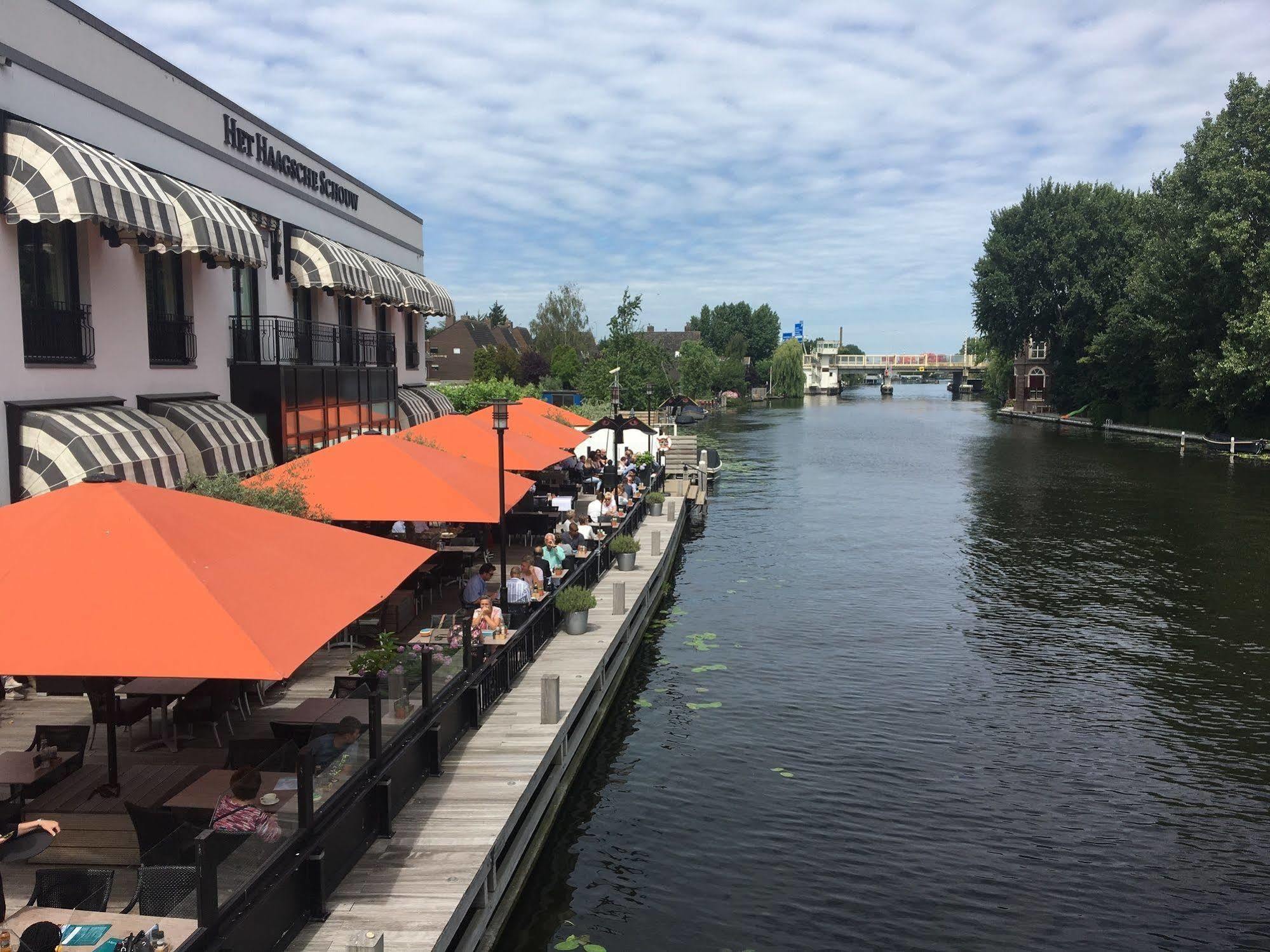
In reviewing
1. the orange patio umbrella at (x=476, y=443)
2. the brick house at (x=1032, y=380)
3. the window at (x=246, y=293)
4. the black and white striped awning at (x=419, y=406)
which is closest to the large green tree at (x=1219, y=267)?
the brick house at (x=1032, y=380)

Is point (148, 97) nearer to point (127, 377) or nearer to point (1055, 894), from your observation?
point (127, 377)

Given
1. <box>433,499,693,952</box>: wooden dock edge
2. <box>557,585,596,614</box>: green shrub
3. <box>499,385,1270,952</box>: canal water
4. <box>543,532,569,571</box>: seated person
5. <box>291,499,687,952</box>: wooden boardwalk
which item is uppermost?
<box>543,532,569,571</box>: seated person

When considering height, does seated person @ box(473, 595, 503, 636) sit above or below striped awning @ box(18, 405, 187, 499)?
below

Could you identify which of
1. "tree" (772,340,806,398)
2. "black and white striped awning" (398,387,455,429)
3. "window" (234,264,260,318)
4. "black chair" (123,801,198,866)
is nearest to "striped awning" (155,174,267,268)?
"window" (234,264,260,318)

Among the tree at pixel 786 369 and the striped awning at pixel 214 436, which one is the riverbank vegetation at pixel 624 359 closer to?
the tree at pixel 786 369

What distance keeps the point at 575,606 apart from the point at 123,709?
7751 mm

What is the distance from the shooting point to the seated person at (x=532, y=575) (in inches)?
640

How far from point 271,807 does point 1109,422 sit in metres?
87.9

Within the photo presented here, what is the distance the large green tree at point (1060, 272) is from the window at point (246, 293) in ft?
250

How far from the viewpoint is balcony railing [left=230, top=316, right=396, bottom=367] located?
2220cm

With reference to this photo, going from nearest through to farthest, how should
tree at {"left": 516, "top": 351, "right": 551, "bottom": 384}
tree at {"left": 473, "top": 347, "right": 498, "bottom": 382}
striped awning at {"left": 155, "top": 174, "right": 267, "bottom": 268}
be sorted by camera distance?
striped awning at {"left": 155, "top": 174, "right": 267, "bottom": 268} → tree at {"left": 473, "top": 347, "right": 498, "bottom": 382} → tree at {"left": 516, "top": 351, "right": 551, "bottom": 384}

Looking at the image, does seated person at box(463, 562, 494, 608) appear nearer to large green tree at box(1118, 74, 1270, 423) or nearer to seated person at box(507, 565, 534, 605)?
seated person at box(507, 565, 534, 605)

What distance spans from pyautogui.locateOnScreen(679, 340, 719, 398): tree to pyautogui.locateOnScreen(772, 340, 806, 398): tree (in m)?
38.0

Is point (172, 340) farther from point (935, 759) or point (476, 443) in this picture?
point (935, 759)
